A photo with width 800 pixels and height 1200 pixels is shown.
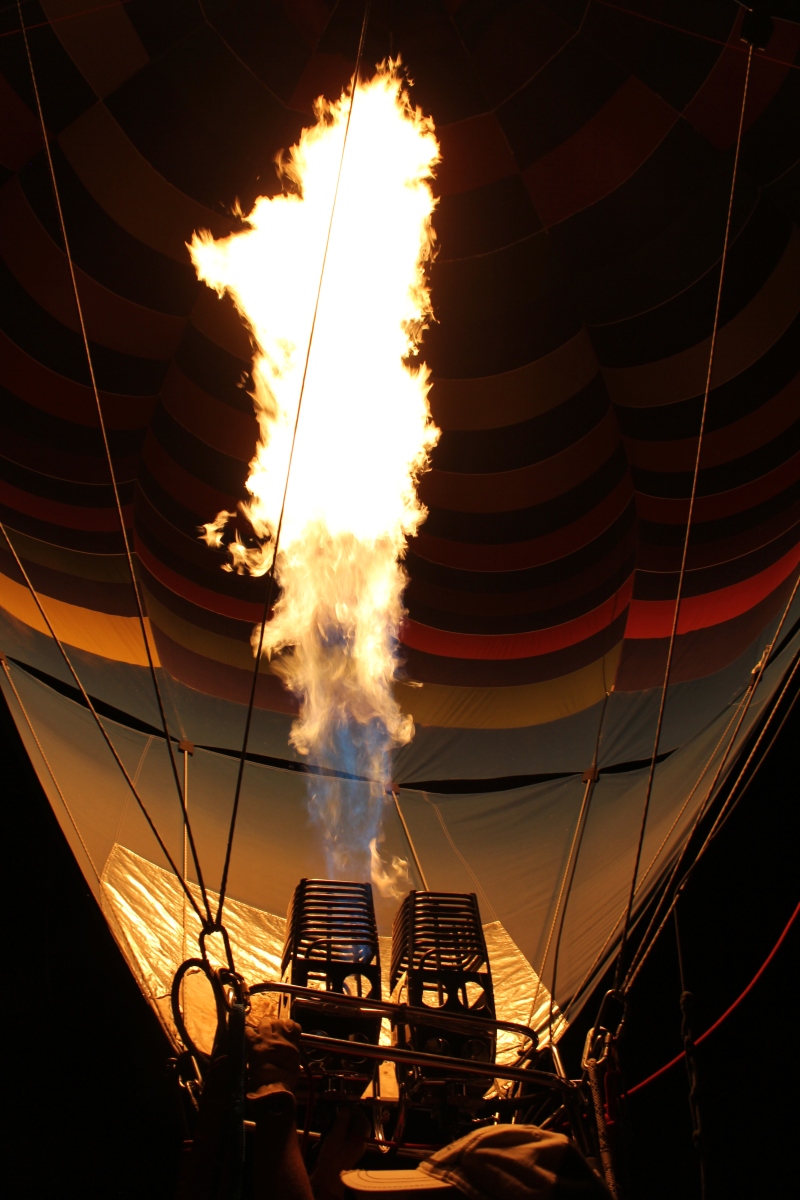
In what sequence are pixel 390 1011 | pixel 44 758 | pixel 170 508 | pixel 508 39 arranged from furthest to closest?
pixel 170 508 → pixel 508 39 → pixel 44 758 → pixel 390 1011

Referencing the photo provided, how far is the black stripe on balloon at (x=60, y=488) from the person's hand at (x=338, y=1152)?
2.84 m

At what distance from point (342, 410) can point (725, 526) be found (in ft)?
5.68

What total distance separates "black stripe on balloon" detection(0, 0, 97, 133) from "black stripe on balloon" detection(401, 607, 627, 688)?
2565 millimetres

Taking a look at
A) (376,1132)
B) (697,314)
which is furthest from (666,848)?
(697,314)

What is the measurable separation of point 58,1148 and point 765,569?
3507 millimetres

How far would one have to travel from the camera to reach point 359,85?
11.3 ft

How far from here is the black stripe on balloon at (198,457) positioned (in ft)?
12.9

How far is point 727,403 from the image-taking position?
360 cm

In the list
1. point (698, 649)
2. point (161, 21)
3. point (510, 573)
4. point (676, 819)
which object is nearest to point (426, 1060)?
point (676, 819)

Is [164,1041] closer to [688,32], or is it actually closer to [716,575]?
[716,575]

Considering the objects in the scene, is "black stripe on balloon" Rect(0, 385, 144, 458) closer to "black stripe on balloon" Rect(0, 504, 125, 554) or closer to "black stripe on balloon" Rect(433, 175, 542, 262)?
"black stripe on balloon" Rect(0, 504, 125, 554)

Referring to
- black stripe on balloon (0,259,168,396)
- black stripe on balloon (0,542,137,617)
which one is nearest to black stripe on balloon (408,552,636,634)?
black stripe on balloon (0,542,137,617)

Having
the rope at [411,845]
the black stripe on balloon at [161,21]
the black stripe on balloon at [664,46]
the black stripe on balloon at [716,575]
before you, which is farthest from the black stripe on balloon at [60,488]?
the black stripe on balloon at [664,46]

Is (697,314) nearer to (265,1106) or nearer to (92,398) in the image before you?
(92,398)
